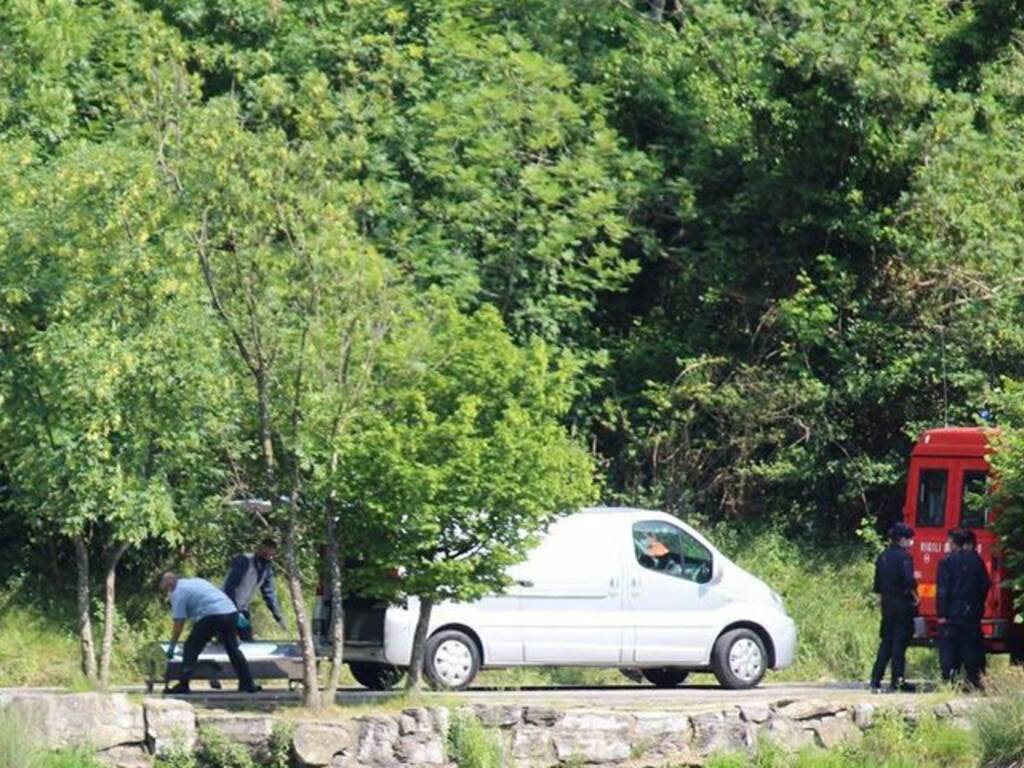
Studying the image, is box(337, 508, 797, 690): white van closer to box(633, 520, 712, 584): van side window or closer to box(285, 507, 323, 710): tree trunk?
box(633, 520, 712, 584): van side window

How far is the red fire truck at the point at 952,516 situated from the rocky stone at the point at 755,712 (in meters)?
3.50

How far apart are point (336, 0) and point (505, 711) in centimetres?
1533

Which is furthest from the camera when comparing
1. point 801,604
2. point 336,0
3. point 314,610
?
point 336,0

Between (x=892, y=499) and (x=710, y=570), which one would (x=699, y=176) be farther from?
(x=710, y=570)

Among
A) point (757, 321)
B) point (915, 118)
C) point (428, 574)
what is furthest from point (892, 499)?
point (428, 574)

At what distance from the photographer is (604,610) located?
22719 mm

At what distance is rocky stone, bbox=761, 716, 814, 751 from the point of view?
20.5 m

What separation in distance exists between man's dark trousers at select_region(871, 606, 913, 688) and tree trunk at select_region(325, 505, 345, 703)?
5801mm

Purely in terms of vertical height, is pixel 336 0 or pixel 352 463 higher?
pixel 336 0

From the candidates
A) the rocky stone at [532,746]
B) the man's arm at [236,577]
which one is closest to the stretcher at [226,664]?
the man's arm at [236,577]

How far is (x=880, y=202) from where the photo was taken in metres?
30.6

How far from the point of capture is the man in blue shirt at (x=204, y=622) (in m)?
20.6

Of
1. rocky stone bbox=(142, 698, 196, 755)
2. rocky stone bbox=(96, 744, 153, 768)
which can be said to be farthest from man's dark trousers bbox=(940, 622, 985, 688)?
rocky stone bbox=(96, 744, 153, 768)

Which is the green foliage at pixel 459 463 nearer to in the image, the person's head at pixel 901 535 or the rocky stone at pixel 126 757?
the rocky stone at pixel 126 757
